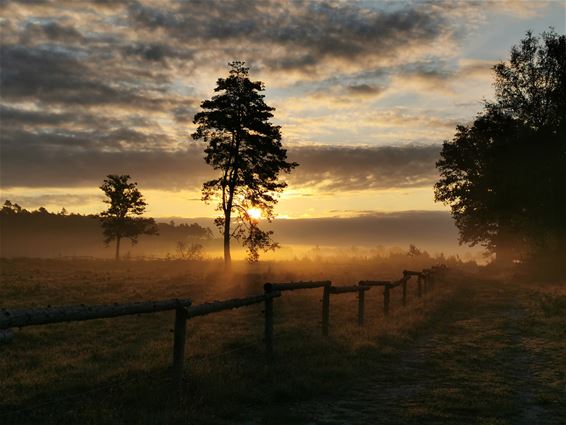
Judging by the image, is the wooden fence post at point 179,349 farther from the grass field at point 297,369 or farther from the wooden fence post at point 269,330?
the wooden fence post at point 269,330

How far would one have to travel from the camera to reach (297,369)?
9.41 m

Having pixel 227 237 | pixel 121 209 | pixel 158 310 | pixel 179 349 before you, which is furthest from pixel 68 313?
pixel 121 209

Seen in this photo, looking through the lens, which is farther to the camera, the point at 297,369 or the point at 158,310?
the point at 297,369

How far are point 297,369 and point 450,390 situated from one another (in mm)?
2756

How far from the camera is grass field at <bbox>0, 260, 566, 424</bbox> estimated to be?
7074 millimetres

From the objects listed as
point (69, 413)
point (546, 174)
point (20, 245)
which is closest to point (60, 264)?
point (546, 174)

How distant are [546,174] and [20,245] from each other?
614 feet

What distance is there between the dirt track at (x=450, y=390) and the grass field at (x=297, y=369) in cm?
3

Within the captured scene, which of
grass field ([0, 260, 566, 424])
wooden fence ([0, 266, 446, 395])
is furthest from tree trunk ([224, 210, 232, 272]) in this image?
wooden fence ([0, 266, 446, 395])

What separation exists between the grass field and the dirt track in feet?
0.09

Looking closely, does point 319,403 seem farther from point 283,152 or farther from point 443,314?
point 283,152

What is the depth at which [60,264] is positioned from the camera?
176 ft

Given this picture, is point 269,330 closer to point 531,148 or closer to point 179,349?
point 179,349

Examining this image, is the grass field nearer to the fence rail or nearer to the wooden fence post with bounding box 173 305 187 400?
the wooden fence post with bounding box 173 305 187 400
